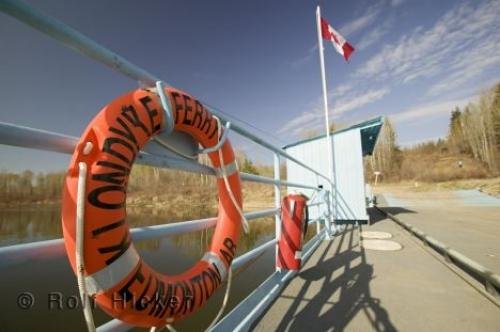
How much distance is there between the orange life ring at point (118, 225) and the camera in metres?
0.68

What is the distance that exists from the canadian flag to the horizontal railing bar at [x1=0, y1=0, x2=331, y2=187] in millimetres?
6808

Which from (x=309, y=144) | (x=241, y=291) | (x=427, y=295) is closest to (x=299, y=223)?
(x=427, y=295)

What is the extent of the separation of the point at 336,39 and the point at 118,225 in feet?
24.5

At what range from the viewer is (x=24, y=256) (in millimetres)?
609

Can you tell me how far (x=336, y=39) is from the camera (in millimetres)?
6891

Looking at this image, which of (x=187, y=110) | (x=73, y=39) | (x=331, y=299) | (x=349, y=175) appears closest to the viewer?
(x=73, y=39)

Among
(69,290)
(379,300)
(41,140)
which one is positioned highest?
(41,140)

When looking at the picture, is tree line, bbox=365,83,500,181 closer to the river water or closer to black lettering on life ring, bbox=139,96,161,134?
the river water

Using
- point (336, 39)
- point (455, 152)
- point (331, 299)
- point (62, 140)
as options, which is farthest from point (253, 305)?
point (455, 152)

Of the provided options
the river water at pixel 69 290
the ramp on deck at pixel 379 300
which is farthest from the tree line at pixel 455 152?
the ramp on deck at pixel 379 300

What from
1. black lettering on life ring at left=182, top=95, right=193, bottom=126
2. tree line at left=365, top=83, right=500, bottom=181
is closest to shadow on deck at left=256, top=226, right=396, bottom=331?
black lettering on life ring at left=182, top=95, right=193, bottom=126

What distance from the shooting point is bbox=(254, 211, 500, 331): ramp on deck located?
1508mm

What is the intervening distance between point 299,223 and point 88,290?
176 centimetres

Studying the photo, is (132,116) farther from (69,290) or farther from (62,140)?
(69,290)
